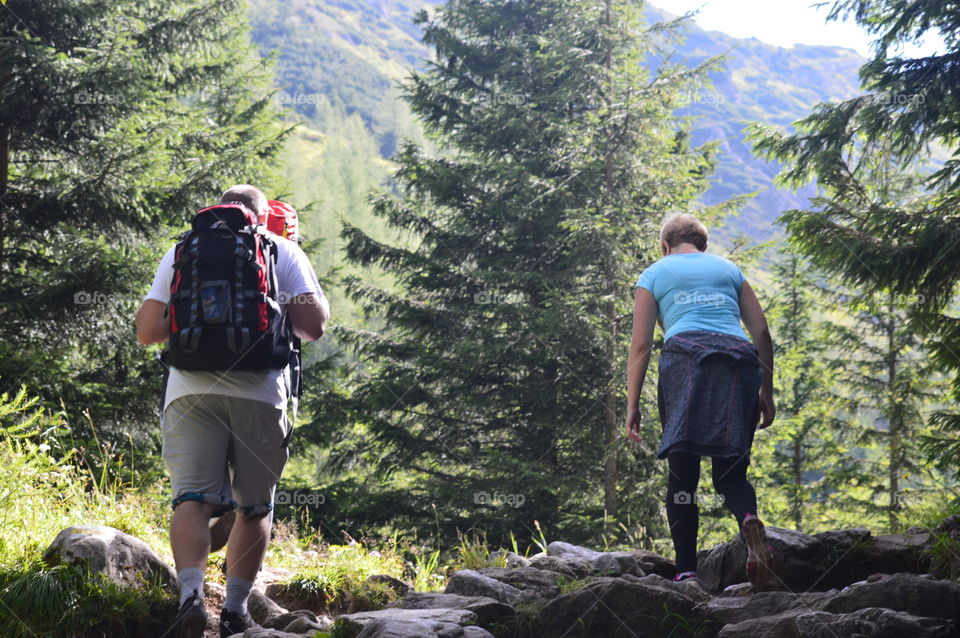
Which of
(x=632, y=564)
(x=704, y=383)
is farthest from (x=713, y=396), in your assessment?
(x=632, y=564)

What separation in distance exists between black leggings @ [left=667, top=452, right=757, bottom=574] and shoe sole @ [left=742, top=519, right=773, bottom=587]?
132 mm

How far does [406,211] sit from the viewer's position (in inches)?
604

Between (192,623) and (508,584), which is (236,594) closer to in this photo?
(192,623)

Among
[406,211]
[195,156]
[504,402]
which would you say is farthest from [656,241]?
[195,156]

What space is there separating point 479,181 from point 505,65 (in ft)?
9.28

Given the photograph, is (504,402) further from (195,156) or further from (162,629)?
(162,629)

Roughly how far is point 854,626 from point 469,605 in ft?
5.49

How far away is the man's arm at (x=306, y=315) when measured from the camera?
11.7 ft

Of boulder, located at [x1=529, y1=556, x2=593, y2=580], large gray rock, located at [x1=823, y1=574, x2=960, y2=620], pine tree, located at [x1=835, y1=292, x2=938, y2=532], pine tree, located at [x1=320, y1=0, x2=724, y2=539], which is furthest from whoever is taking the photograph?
pine tree, located at [x1=835, y1=292, x2=938, y2=532]

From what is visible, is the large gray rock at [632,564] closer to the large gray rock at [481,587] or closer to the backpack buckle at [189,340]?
the large gray rock at [481,587]

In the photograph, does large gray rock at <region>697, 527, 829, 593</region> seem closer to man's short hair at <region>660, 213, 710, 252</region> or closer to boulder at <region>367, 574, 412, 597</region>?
man's short hair at <region>660, 213, 710, 252</region>

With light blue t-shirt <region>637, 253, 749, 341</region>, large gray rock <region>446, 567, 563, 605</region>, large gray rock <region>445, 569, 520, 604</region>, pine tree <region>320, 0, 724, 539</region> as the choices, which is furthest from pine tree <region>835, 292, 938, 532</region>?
large gray rock <region>445, 569, 520, 604</region>

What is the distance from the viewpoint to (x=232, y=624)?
347 cm

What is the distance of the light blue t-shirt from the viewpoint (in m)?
4.04
